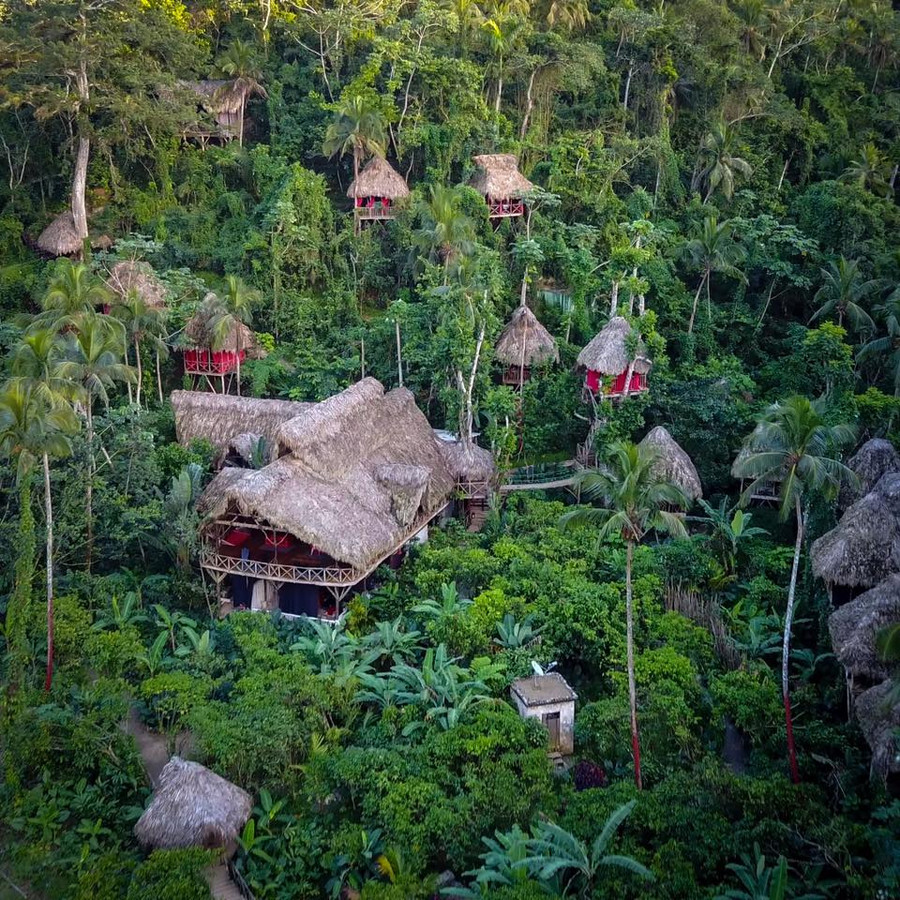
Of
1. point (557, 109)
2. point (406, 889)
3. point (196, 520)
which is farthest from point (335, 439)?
point (557, 109)

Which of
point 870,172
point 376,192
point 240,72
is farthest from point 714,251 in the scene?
point 240,72

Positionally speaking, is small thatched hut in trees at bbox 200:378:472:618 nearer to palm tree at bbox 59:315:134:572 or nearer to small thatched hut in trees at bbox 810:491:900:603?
palm tree at bbox 59:315:134:572

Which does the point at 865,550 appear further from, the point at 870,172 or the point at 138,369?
the point at 870,172

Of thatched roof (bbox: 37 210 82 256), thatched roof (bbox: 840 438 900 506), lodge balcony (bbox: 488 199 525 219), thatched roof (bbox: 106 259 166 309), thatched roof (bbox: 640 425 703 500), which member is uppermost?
lodge balcony (bbox: 488 199 525 219)

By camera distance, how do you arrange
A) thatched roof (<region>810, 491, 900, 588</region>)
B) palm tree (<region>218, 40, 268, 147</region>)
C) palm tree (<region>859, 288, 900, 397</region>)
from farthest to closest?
palm tree (<region>218, 40, 268, 147</region>), palm tree (<region>859, 288, 900, 397</region>), thatched roof (<region>810, 491, 900, 588</region>)

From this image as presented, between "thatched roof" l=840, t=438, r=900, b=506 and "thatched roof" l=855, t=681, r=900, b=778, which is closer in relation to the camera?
"thatched roof" l=855, t=681, r=900, b=778

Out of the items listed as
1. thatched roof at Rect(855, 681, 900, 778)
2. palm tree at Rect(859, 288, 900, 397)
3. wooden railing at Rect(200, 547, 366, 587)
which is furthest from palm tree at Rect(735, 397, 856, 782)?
palm tree at Rect(859, 288, 900, 397)
